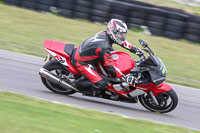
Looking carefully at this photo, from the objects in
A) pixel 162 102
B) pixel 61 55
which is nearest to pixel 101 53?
pixel 61 55

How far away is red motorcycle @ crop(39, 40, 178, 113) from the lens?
22.6 ft

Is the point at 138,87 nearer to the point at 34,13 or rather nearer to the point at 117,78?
the point at 117,78

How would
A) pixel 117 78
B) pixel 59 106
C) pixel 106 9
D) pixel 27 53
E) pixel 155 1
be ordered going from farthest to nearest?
pixel 155 1 → pixel 106 9 → pixel 27 53 → pixel 117 78 → pixel 59 106

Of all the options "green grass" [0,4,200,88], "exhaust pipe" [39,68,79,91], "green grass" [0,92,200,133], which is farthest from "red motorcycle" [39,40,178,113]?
"green grass" [0,4,200,88]

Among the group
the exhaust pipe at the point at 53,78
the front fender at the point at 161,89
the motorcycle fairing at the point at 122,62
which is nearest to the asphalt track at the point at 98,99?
the exhaust pipe at the point at 53,78

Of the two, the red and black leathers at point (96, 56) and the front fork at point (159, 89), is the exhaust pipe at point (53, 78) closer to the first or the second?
the red and black leathers at point (96, 56)

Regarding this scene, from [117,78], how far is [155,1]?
12111 millimetres

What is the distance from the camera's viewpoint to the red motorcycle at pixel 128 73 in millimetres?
6891

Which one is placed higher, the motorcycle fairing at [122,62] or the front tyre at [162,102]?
the motorcycle fairing at [122,62]

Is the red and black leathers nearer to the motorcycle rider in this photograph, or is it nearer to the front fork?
the motorcycle rider

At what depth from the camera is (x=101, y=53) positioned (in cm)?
681

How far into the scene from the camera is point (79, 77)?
7.48 meters

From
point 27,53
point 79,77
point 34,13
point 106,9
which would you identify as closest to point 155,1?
point 106,9

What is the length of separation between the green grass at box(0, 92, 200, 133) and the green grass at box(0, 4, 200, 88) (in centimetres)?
382
